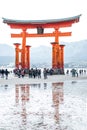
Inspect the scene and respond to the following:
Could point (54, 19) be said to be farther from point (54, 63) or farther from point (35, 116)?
point (35, 116)

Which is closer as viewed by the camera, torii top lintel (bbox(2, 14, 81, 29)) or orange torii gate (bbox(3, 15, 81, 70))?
torii top lintel (bbox(2, 14, 81, 29))

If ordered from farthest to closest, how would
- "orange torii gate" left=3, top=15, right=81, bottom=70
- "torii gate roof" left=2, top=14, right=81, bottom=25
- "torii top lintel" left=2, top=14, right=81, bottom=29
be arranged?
"orange torii gate" left=3, top=15, right=81, bottom=70
"torii top lintel" left=2, top=14, right=81, bottom=29
"torii gate roof" left=2, top=14, right=81, bottom=25

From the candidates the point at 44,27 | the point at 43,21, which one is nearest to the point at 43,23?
the point at 43,21

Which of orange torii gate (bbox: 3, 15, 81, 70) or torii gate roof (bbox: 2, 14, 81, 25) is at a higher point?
torii gate roof (bbox: 2, 14, 81, 25)

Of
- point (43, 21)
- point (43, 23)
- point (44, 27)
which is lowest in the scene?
point (44, 27)

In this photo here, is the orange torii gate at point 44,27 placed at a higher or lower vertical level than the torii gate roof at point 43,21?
lower

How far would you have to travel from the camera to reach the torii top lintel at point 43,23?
164 feet

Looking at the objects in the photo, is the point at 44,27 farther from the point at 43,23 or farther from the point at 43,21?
the point at 43,21

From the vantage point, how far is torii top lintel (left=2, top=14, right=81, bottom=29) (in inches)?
1970

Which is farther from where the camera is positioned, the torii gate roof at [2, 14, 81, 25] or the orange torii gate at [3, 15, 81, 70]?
the orange torii gate at [3, 15, 81, 70]

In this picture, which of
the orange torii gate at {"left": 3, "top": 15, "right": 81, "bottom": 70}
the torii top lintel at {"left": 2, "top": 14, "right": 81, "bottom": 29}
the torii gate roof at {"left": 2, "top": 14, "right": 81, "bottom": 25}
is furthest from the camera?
the orange torii gate at {"left": 3, "top": 15, "right": 81, "bottom": 70}

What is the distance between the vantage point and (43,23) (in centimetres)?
5122

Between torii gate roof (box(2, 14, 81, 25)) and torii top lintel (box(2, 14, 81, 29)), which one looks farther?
torii top lintel (box(2, 14, 81, 29))

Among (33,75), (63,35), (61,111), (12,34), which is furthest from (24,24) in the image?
(61,111)
